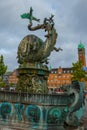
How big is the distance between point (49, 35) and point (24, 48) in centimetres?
199

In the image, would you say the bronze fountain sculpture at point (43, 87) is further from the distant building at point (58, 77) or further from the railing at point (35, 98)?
the distant building at point (58, 77)

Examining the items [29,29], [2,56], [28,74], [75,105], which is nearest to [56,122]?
[75,105]

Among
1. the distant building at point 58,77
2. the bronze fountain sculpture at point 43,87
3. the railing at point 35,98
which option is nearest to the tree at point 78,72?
the bronze fountain sculpture at point 43,87

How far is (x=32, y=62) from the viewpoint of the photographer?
18953mm

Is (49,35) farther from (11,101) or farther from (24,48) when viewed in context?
(11,101)

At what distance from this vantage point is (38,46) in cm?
1922

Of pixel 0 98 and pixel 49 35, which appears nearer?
pixel 0 98

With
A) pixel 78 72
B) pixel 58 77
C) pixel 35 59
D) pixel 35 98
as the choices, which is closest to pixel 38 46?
pixel 35 59

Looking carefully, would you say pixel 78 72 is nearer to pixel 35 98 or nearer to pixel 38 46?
pixel 38 46

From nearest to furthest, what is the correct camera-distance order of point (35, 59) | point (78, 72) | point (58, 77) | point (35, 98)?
point (35, 98)
point (35, 59)
point (78, 72)
point (58, 77)

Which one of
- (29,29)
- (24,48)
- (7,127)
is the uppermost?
(29,29)

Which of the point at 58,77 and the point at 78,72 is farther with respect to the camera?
the point at 58,77

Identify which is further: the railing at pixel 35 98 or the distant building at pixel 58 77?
the distant building at pixel 58 77

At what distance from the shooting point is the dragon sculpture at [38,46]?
19016 millimetres
